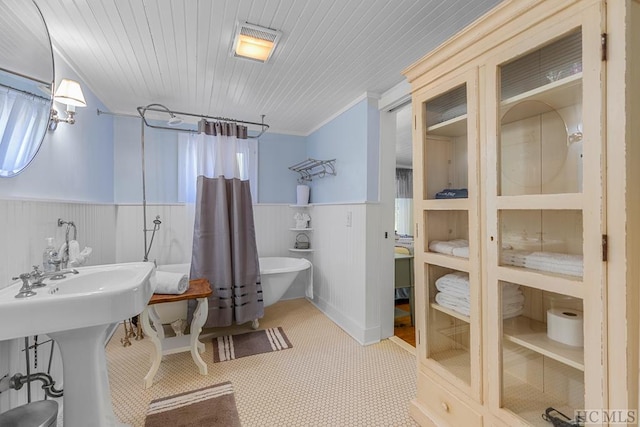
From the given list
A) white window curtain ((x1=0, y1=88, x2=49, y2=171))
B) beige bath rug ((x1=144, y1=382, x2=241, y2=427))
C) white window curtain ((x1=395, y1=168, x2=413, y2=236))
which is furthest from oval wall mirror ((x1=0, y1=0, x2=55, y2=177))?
white window curtain ((x1=395, y1=168, x2=413, y2=236))

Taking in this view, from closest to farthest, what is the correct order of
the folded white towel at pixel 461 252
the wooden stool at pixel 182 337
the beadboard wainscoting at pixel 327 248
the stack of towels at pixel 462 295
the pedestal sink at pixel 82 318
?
the pedestal sink at pixel 82 318 < the stack of towels at pixel 462 295 < the folded white towel at pixel 461 252 < the wooden stool at pixel 182 337 < the beadboard wainscoting at pixel 327 248

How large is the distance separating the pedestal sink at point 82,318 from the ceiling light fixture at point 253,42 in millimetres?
1464

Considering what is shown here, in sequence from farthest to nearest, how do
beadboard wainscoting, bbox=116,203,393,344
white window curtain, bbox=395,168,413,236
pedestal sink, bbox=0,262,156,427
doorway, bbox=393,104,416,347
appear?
white window curtain, bbox=395,168,413,236, doorway, bbox=393,104,416,347, beadboard wainscoting, bbox=116,203,393,344, pedestal sink, bbox=0,262,156,427

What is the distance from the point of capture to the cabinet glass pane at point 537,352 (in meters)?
0.99

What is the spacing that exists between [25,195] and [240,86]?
1630 mm

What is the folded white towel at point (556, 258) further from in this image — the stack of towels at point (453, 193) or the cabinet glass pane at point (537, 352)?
the stack of towels at point (453, 193)

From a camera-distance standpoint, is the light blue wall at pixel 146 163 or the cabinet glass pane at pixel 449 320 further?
the light blue wall at pixel 146 163

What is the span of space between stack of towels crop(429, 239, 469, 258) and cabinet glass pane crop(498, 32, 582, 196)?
0.32 meters

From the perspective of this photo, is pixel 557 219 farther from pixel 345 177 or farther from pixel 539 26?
pixel 345 177

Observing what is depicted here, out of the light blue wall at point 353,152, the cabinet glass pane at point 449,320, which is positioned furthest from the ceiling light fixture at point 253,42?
the cabinet glass pane at point 449,320

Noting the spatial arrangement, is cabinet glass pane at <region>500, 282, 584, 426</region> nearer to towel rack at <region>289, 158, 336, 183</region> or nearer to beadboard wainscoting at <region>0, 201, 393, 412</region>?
beadboard wainscoting at <region>0, 201, 393, 412</region>

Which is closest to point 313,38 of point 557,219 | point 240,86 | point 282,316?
point 240,86

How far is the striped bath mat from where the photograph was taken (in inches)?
88.1

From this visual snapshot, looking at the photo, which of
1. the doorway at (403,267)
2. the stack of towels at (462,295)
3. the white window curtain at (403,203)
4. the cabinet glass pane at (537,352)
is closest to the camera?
the cabinet glass pane at (537,352)
